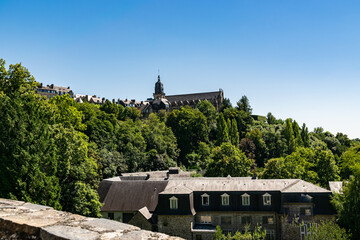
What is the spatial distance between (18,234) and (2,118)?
54.9ft

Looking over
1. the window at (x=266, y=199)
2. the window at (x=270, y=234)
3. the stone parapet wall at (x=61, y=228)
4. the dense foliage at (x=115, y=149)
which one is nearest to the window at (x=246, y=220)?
the window at (x=270, y=234)

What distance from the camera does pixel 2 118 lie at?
18.8 meters

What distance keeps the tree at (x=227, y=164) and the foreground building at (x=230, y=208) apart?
16209mm

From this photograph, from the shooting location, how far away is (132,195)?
117 feet

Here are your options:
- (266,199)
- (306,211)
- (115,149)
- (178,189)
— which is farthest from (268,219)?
(115,149)

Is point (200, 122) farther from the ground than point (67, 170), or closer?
farther from the ground

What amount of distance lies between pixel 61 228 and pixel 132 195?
32.5 metres

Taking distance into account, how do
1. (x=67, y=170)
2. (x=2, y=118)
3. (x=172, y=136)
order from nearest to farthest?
(x=2, y=118) → (x=67, y=170) → (x=172, y=136)

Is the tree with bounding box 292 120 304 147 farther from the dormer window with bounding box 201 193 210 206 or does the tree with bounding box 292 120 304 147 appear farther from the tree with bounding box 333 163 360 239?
the tree with bounding box 333 163 360 239

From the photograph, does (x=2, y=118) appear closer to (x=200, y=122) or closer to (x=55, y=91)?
(x=200, y=122)

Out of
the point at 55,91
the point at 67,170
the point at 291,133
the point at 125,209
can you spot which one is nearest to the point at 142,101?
the point at 55,91

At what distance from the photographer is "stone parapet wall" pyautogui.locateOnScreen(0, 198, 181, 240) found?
4.20 meters

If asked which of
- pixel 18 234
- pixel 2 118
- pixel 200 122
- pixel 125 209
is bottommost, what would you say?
pixel 125 209

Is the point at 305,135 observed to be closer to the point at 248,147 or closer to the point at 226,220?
the point at 248,147
